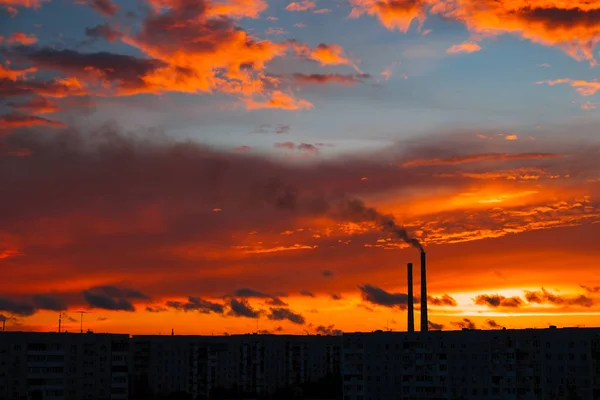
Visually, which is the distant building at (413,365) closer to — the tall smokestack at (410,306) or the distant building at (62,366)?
the distant building at (62,366)

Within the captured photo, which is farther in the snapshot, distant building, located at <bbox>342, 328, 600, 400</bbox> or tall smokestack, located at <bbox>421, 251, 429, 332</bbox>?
tall smokestack, located at <bbox>421, 251, 429, 332</bbox>

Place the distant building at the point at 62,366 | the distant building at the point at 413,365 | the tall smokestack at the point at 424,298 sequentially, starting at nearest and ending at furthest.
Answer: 1. the distant building at the point at 413,365
2. the distant building at the point at 62,366
3. the tall smokestack at the point at 424,298

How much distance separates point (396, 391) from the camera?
146 metres

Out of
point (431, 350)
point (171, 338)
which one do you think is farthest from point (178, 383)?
point (431, 350)

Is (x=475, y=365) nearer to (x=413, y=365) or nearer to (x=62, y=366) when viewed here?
(x=413, y=365)

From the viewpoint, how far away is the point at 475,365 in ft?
435

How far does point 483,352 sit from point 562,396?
12674 millimetres

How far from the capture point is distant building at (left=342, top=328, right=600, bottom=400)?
124 meters

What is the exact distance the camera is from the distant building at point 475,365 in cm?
12406

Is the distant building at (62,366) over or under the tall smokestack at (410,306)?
under

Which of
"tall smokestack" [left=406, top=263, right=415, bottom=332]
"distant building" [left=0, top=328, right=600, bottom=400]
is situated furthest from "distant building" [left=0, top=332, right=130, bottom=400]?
"tall smokestack" [left=406, top=263, right=415, bottom=332]

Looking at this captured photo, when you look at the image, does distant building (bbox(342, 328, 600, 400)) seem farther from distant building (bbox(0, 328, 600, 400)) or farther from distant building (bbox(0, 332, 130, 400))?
distant building (bbox(0, 332, 130, 400))

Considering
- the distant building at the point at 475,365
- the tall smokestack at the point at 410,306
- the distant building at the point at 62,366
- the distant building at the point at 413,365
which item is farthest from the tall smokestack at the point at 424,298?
the distant building at the point at 62,366

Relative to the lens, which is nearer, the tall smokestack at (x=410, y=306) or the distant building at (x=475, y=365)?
the distant building at (x=475, y=365)
